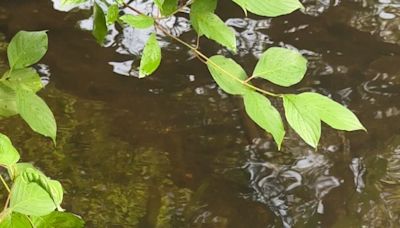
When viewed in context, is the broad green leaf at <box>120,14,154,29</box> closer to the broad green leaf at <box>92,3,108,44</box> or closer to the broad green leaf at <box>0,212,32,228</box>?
the broad green leaf at <box>92,3,108,44</box>

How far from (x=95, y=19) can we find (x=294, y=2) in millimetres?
327

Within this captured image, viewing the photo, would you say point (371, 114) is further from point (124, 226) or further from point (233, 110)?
point (124, 226)

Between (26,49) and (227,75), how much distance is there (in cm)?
24

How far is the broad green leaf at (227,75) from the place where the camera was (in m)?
0.79

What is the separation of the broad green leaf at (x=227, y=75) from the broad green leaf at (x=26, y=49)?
0.21 meters

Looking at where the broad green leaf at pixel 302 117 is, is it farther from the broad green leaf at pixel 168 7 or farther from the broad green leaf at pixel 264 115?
the broad green leaf at pixel 168 7

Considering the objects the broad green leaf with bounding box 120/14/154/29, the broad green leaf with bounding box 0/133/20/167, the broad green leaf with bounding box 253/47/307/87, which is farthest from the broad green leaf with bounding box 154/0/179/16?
the broad green leaf with bounding box 0/133/20/167

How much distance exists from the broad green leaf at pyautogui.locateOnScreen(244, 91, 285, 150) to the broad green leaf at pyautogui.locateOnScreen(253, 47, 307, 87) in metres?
0.03

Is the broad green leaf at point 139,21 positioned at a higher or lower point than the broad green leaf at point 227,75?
higher

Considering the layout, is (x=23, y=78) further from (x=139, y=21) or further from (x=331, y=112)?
(x=331, y=112)

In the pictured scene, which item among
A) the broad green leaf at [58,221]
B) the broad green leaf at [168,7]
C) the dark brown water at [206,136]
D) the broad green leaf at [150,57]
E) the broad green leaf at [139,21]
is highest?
the broad green leaf at [168,7]

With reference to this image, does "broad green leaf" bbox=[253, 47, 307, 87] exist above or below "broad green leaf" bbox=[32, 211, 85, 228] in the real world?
above

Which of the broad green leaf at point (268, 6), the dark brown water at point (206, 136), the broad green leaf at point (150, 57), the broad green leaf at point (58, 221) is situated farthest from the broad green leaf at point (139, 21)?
the dark brown water at point (206, 136)

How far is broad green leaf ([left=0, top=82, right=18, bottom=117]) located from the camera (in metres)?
0.85
